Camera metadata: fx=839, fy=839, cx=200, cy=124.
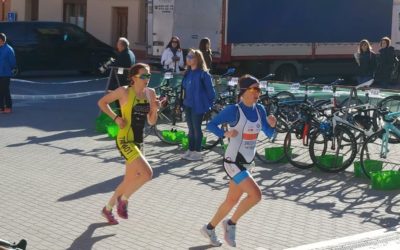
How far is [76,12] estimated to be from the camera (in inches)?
1423

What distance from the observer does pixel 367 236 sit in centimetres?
862

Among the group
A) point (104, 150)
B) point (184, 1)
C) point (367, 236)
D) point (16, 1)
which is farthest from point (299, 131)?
point (16, 1)

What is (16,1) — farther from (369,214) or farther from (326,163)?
(369,214)

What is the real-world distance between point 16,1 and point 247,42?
57.0ft

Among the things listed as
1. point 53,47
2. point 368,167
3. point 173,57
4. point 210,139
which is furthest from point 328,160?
point 53,47

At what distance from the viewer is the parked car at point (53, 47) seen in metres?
26.7

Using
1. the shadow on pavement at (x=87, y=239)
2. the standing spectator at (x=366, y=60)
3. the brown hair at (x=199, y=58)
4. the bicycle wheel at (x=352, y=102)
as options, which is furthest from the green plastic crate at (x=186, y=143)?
the shadow on pavement at (x=87, y=239)

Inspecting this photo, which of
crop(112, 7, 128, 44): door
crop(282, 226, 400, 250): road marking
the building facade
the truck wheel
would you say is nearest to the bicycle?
crop(282, 226, 400, 250): road marking

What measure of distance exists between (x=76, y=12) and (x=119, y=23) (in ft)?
10.1

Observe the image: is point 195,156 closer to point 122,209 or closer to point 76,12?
point 122,209

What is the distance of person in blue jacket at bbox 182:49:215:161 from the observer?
40.7 feet

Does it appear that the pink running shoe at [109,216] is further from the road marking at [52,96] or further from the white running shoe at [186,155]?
the road marking at [52,96]

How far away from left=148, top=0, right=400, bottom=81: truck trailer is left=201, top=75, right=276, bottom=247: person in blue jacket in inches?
594

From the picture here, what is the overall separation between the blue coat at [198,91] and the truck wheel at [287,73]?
1274cm
